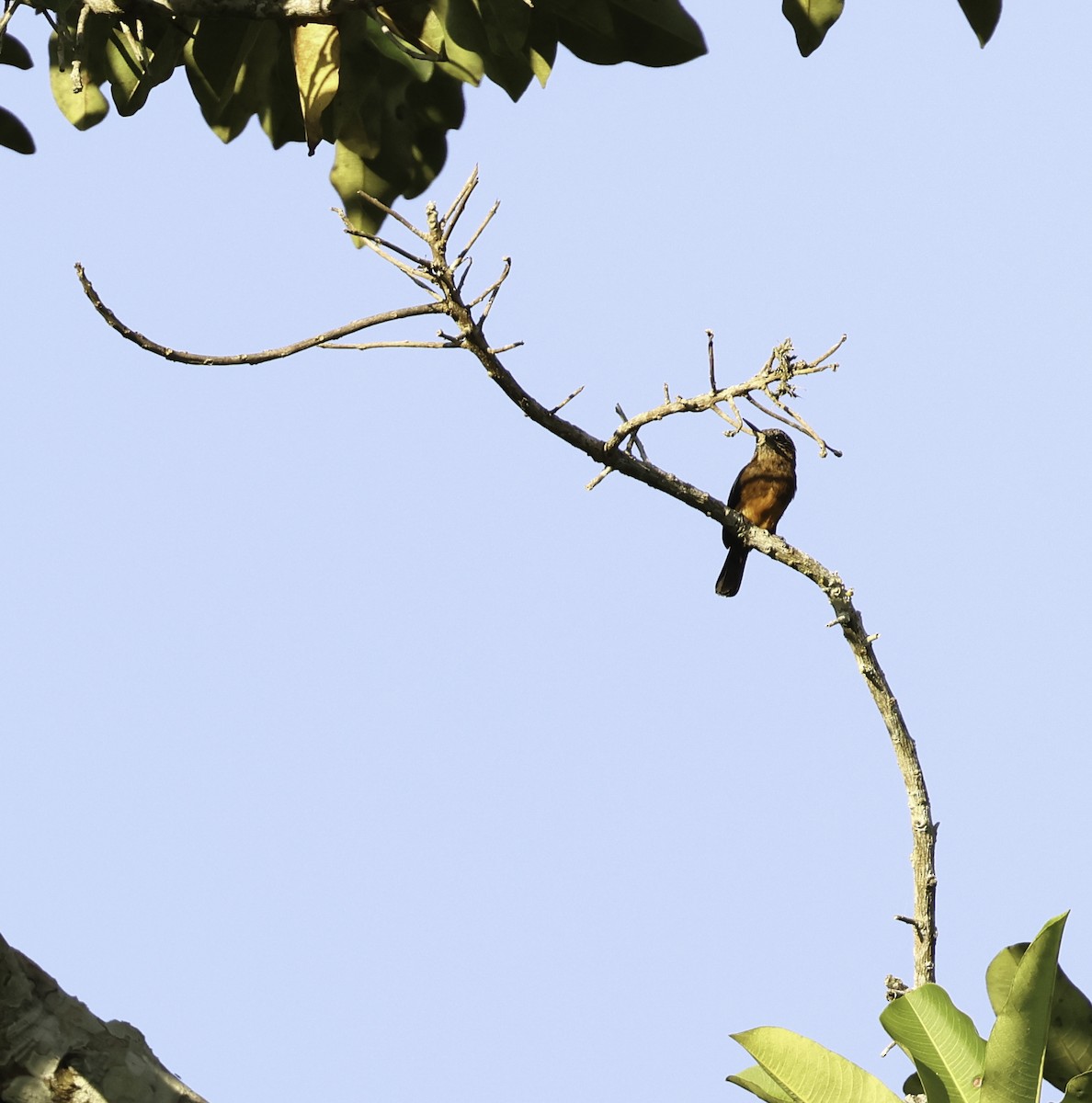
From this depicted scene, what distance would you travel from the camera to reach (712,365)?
288cm

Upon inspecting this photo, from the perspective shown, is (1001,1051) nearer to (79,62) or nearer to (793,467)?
(79,62)

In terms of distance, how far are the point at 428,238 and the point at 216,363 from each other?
1.67 ft

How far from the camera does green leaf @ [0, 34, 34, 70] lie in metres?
3.81

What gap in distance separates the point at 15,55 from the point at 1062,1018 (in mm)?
3553

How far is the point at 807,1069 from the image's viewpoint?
8.05 feet

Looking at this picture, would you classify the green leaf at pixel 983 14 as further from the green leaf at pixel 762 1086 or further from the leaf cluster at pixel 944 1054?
the green leaf at pixel 762 1086

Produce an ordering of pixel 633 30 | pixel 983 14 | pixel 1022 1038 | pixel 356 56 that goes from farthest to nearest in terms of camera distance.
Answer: pixel 356 56 < pixel 633 30 < pixel 983 14 < pixel 1022 1038

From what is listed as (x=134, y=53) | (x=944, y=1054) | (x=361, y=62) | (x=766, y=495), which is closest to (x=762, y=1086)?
(x=944, y=1054)

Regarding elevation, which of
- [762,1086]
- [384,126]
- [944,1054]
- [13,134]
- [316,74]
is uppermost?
[384,126]

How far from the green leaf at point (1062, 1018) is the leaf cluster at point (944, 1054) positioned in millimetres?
77

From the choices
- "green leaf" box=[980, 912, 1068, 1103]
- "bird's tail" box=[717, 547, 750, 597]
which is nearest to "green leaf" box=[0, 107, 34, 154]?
"green leaf" box=[980, 912, 1068, 1103]

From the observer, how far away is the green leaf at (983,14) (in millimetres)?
2848

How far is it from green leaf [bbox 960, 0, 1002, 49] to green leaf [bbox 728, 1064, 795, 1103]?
213 cm

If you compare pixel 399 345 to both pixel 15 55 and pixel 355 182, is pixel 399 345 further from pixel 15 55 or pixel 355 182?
pixel 15 55
